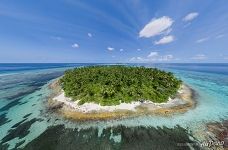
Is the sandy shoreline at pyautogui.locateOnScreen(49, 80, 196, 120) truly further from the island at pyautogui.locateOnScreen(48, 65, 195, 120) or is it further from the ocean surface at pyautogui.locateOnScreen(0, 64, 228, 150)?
the ocean surface at pyautogui.locateOnScreen(0, 64, 228, 150)

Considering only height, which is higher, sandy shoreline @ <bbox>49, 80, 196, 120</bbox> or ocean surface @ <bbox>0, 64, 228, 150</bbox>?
sandy shoreline @ <bbox>49, 80, 196, 120</bbox>

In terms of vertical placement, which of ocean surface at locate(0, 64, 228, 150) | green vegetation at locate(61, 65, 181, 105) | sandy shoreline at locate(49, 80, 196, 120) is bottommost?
ocean surface at locate(0, 64, 228, 150)

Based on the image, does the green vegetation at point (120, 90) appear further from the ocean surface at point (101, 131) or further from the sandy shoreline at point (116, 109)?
the ocean surface at point (101, 131)

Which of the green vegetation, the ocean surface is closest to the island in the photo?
the green vegetation

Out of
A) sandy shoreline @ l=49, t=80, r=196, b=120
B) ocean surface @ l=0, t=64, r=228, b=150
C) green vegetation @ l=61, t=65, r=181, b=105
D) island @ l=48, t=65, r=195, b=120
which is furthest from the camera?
green vegetation @ l=61, t=65, r=181, b=105

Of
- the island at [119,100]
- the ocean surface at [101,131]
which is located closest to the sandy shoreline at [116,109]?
the island at [119,100]

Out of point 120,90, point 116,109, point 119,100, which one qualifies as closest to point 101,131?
point 116,109

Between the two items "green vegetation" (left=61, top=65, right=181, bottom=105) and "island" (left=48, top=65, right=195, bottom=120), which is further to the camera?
"green vegetation" (left=61, top=65, right=181, bottom=105)

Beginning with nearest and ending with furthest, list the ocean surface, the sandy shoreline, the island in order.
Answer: the ocean surface, the sandy shoreline, the island

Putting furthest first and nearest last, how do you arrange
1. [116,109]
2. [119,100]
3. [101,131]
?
[119,100] < [116,109] < [101,131]

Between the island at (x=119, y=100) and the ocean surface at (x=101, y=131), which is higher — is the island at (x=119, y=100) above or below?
above

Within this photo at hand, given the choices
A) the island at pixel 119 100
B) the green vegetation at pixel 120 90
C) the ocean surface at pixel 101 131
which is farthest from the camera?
the green vegetation at pixel 120 90

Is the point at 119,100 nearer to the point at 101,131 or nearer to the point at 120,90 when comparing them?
the point at 120,90
